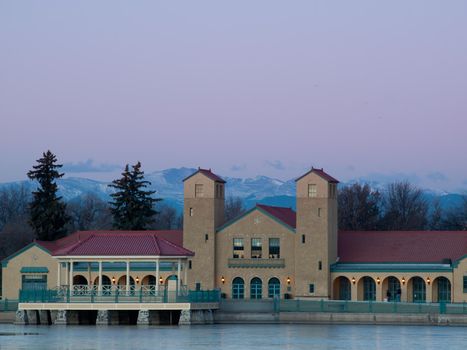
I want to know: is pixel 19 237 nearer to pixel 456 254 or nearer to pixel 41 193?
pixel 41 193

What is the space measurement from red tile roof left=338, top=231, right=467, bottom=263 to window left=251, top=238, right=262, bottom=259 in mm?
5820

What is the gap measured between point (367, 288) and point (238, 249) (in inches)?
382

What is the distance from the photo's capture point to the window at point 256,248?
10362 cm

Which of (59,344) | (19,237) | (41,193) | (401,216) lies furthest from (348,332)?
(401,216)

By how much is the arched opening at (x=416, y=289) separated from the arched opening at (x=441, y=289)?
2.92 ft

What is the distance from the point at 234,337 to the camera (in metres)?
74.1

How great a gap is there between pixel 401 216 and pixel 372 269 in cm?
5312

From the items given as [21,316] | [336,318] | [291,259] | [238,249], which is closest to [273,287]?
[291,259]

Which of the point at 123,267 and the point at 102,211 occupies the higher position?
the point at 102,211

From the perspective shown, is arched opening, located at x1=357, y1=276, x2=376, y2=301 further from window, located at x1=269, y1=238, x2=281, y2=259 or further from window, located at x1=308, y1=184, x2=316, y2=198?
window, located at x1=308, y1=184, x2=316, y2=198

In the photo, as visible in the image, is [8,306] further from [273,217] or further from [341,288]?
[341,288]

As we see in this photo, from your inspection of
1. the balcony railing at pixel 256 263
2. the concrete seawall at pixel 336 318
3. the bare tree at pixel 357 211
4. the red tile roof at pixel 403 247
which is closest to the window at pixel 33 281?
the balcony railing at pixel 256 263

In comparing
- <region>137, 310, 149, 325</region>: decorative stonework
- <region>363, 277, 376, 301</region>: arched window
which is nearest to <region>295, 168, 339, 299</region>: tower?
<region>363, 277, 376, 301</region>: arched window

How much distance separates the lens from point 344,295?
4053 inches
